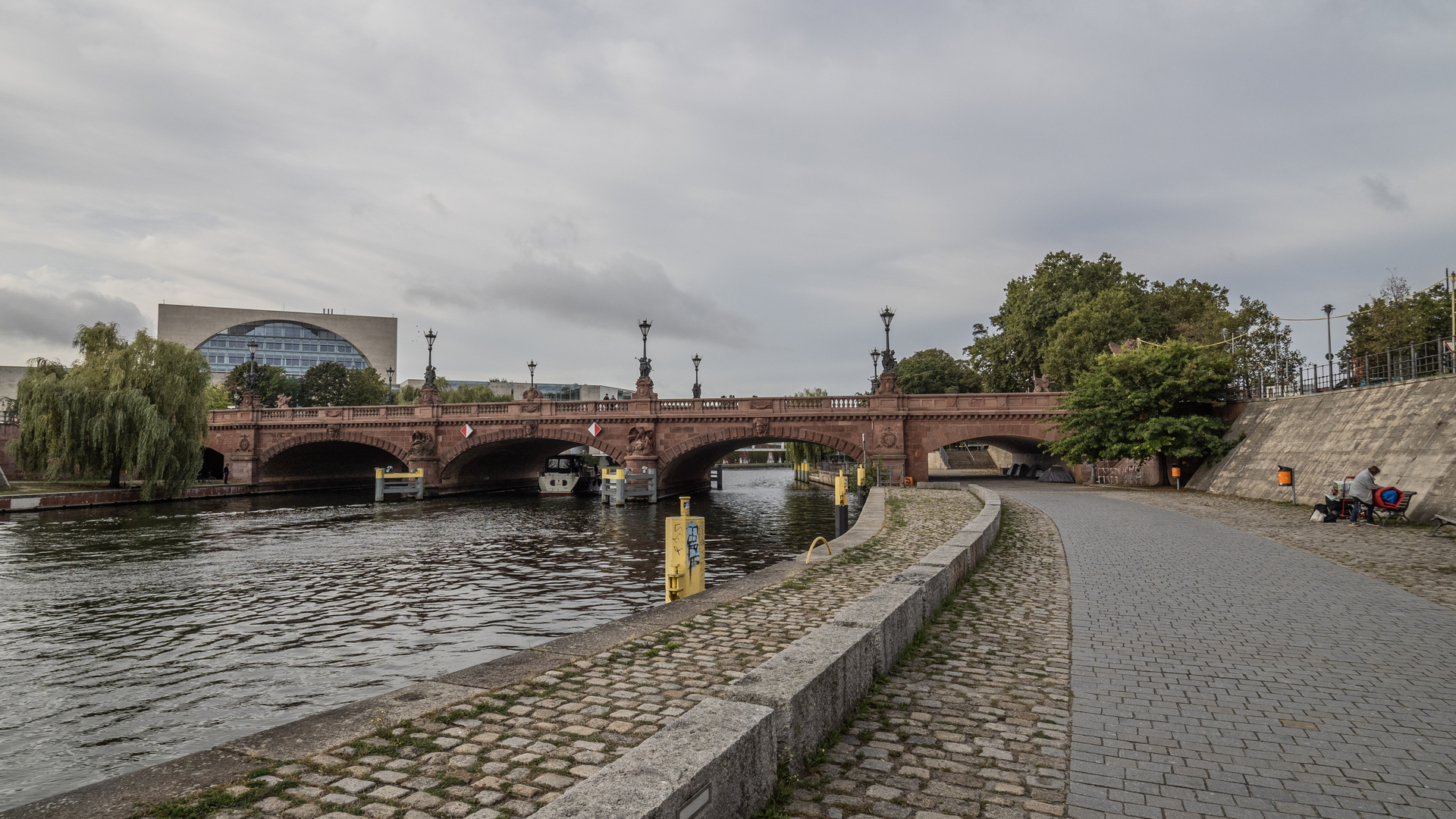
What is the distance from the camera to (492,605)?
12938 millimetres

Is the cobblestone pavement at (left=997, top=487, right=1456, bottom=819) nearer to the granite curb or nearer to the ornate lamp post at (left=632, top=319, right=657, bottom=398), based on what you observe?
the granite curb

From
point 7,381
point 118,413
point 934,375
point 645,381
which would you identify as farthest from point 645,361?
point 7,381

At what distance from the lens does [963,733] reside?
488 cm

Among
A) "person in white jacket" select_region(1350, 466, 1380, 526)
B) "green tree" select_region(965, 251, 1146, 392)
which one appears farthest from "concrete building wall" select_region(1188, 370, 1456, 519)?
"green tree" select_region(965, 251, 1146, 392)

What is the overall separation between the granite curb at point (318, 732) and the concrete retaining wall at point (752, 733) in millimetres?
2164

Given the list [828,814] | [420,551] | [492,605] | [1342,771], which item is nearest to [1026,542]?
[492,605]

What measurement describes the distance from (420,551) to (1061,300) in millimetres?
47350

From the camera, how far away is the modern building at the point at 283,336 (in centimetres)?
12538

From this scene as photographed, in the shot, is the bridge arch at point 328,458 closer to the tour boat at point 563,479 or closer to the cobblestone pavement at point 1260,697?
the tour boat at point 563,479

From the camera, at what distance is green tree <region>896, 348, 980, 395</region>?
74062 mm

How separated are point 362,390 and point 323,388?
392cm

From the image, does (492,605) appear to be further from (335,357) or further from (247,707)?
(335,357)

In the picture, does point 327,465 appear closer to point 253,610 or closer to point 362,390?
point 362,390

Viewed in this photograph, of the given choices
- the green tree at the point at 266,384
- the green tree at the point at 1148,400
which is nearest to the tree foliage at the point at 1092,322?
the green tree at the point at 1148,400
